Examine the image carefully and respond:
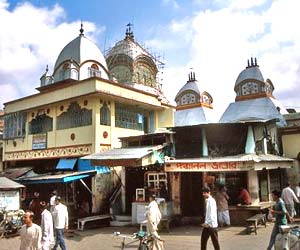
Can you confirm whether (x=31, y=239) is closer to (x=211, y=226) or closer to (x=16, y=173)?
(x=211, y=226)

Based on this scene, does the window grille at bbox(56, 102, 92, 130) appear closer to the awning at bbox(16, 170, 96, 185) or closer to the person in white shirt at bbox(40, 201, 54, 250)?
the awning at bbox(16, 170, 96, 185)

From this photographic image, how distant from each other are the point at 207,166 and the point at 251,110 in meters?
17.4

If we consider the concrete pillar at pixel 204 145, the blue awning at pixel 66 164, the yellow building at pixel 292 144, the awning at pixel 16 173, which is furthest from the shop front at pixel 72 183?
the yellow building at pixel 292 144

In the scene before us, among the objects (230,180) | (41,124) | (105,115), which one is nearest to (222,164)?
(230,180)

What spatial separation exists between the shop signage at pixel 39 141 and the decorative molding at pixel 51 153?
29 centimetres

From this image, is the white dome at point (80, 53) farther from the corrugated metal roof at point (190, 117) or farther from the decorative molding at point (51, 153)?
the corrugated metal roof at point (190, 117)

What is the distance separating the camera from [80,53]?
21906 mm

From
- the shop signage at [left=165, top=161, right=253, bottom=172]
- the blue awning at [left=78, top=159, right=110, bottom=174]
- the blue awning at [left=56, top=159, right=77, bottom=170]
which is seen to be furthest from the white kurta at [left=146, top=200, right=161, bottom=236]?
the blue awning at [left=56, top=159, right=77, bottom=170]

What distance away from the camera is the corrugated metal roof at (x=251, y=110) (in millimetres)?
27122

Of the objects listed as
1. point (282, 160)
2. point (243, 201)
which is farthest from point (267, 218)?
point (282, 160)

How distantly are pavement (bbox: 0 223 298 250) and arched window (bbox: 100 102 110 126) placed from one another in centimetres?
571

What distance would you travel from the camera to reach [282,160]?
14.8 metres

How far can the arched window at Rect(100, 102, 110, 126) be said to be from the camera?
17.1m

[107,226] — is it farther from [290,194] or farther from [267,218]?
[290,194]
